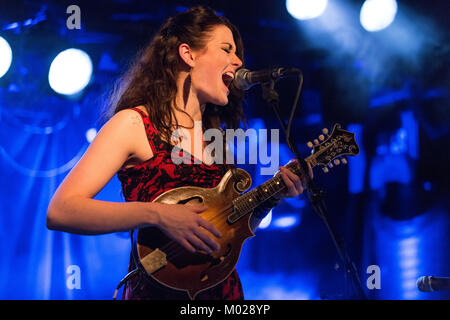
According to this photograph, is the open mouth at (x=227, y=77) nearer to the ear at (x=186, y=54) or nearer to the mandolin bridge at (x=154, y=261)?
the ear at (x=186, y=54)

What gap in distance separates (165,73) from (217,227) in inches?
33.2

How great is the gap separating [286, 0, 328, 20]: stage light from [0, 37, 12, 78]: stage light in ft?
7.67

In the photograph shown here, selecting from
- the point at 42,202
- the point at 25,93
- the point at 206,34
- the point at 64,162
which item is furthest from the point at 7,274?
the point at 206,34

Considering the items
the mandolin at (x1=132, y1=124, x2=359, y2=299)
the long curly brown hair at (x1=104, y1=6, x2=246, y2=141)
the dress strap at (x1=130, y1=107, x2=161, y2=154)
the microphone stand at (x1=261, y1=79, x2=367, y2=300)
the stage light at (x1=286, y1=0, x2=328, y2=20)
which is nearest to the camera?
the microphone stand at (x1=261, y1=79, x2=367, y2=300)

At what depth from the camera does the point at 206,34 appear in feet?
7.07

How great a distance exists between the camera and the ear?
7.02ft

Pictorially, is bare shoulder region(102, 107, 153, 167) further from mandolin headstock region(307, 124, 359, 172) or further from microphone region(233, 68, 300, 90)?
mandolin headstock region(307, 124, 359, 172)

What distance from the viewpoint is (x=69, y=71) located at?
341cm

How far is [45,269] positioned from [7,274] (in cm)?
28

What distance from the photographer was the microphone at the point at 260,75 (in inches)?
66.7
